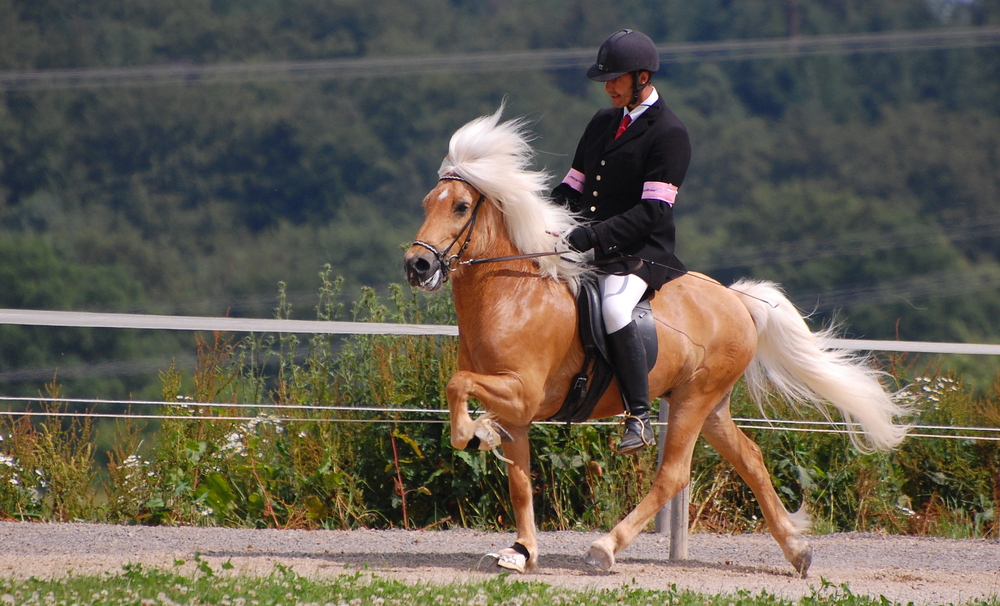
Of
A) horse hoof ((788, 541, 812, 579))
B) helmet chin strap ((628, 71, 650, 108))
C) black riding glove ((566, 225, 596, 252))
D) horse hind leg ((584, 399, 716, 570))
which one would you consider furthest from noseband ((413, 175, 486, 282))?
horse hoof ((788, 541, 812, 579))

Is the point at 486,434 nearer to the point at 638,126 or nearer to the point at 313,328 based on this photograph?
the point at 638,126

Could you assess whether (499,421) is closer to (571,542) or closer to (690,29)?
(571,542)

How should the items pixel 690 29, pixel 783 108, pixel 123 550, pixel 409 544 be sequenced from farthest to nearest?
pixel 690 29 < pixel 783 108 < pixel 409 544 < pixel 123 550

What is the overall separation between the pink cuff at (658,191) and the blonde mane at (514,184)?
16.9 inches

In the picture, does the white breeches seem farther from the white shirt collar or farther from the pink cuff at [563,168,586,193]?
the white shirt collar

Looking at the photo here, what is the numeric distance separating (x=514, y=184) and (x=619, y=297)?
2.53 ft

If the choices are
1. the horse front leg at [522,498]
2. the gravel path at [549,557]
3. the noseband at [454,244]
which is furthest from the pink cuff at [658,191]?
the gravel path at [549,557]

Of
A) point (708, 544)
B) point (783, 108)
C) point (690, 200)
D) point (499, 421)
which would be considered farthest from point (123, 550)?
point (783, 108)

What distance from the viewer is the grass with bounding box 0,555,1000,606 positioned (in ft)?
15.6

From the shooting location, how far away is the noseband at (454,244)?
5.39 meters

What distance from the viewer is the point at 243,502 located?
7.69 metres

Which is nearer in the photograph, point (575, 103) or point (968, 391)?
point (968, 391)

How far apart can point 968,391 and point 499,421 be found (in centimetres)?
540

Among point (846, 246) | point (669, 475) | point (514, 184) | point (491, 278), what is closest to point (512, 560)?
point (669, 475)
